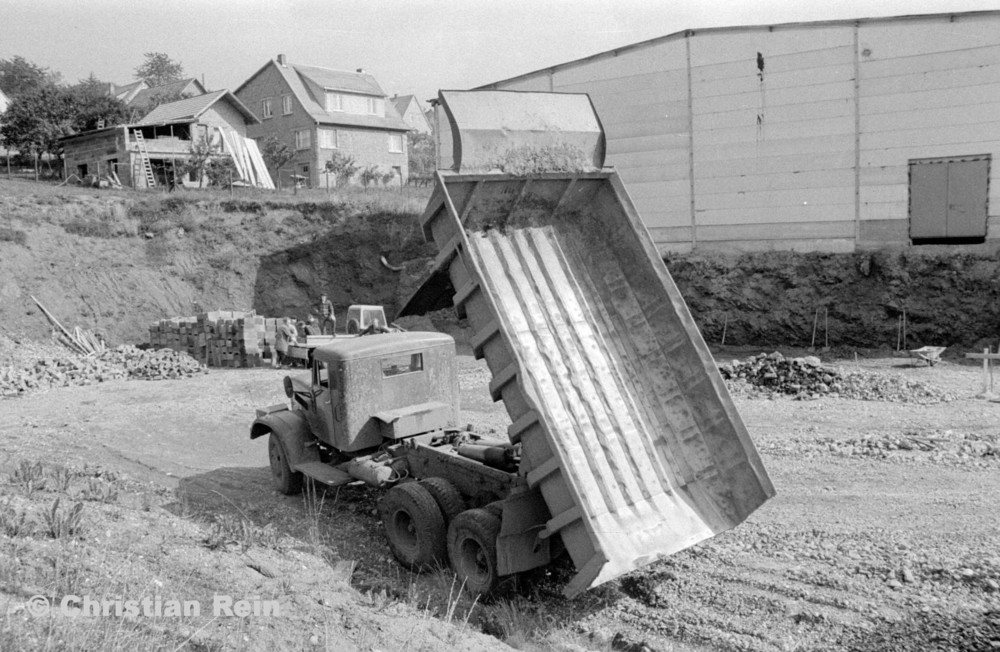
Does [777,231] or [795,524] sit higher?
[777,231]

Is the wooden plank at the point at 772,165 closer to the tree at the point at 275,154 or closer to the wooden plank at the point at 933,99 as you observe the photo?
the wooden plank at the point at 933,99

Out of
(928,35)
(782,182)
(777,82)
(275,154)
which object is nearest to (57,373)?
(782,182)

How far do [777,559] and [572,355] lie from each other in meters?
2.64

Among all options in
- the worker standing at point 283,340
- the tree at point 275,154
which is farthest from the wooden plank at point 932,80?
the tree at point 275,154

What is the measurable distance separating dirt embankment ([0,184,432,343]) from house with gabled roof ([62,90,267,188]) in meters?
7.97

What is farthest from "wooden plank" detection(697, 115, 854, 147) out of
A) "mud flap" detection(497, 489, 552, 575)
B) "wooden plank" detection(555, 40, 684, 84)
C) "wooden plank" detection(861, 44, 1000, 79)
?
"mud flap" detection(497, 489, 552, 575)

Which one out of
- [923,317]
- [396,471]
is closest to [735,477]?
[396,471]

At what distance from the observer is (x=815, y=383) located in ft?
48.5

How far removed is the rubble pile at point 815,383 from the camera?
14125mm

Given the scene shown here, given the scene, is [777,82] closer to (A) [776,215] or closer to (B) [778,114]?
(B) [778,114]

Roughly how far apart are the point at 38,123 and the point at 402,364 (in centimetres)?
4235

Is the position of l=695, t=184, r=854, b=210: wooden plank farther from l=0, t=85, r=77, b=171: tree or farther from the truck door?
l=0, t=85, r=77, b=171: tree

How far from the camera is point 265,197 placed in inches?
1278

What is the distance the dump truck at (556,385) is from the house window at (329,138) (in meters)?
41.3
